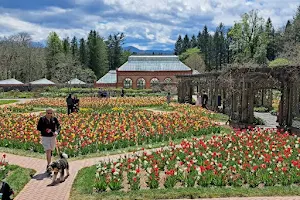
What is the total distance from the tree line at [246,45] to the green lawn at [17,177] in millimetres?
15083

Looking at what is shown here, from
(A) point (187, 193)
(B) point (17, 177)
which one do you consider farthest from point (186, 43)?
(A) point (187, 193)

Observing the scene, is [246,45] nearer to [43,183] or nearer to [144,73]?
[144,73]

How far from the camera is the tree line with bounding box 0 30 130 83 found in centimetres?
6625

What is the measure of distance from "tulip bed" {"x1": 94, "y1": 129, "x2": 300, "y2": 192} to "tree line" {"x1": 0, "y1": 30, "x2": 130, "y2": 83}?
55845 mm

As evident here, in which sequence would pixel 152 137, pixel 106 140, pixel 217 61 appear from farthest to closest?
pixel 217 61 → pixel 152 137 → pixel 106 140

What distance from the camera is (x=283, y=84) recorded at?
49.5 feet

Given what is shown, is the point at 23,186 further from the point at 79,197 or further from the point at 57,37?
the point at 57,37

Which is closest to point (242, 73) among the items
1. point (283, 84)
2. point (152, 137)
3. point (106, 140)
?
point (283, 84)

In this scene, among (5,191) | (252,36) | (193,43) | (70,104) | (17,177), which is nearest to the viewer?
(5,191)

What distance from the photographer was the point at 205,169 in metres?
8.27

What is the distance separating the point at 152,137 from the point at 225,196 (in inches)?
246

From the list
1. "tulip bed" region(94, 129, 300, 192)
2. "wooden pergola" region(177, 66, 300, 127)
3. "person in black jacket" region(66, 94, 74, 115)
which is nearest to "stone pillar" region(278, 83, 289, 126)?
"wooden pergola" region(177, 66, 300, 127)

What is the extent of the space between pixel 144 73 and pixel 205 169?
50.4m

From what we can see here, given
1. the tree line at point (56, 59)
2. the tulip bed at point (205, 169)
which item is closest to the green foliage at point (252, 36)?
the tree line at point (56, 59)
